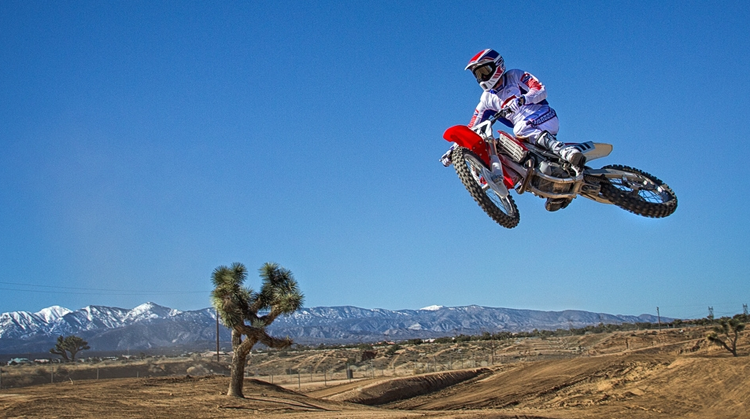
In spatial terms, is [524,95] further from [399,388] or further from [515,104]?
[399,388]

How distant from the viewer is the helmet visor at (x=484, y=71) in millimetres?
10578

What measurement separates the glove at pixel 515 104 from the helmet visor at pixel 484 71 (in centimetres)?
65

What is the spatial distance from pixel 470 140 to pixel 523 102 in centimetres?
122

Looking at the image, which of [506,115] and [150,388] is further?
[150,388]

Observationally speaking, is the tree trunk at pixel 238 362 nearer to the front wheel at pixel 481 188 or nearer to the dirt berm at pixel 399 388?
the dirt berm at pixel 399 388

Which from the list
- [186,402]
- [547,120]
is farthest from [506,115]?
[186,402]

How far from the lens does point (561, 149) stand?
10367 mm

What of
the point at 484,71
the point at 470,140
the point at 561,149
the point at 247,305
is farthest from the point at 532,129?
the point at 247,305

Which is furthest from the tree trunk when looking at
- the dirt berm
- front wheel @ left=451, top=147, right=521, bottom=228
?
front wheel @ left=451, top=147, right=521, bottom=228

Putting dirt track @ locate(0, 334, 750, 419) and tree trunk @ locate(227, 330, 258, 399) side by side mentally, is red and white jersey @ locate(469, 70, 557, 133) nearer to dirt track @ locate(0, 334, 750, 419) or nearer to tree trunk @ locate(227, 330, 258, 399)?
dirt track @ locate(0, 334, 750, 419)

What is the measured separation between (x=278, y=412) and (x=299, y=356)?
224ft

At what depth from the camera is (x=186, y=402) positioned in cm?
2267

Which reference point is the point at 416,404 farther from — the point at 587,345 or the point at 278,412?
the point at 587,345

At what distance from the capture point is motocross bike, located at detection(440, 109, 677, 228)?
34.9 feet
